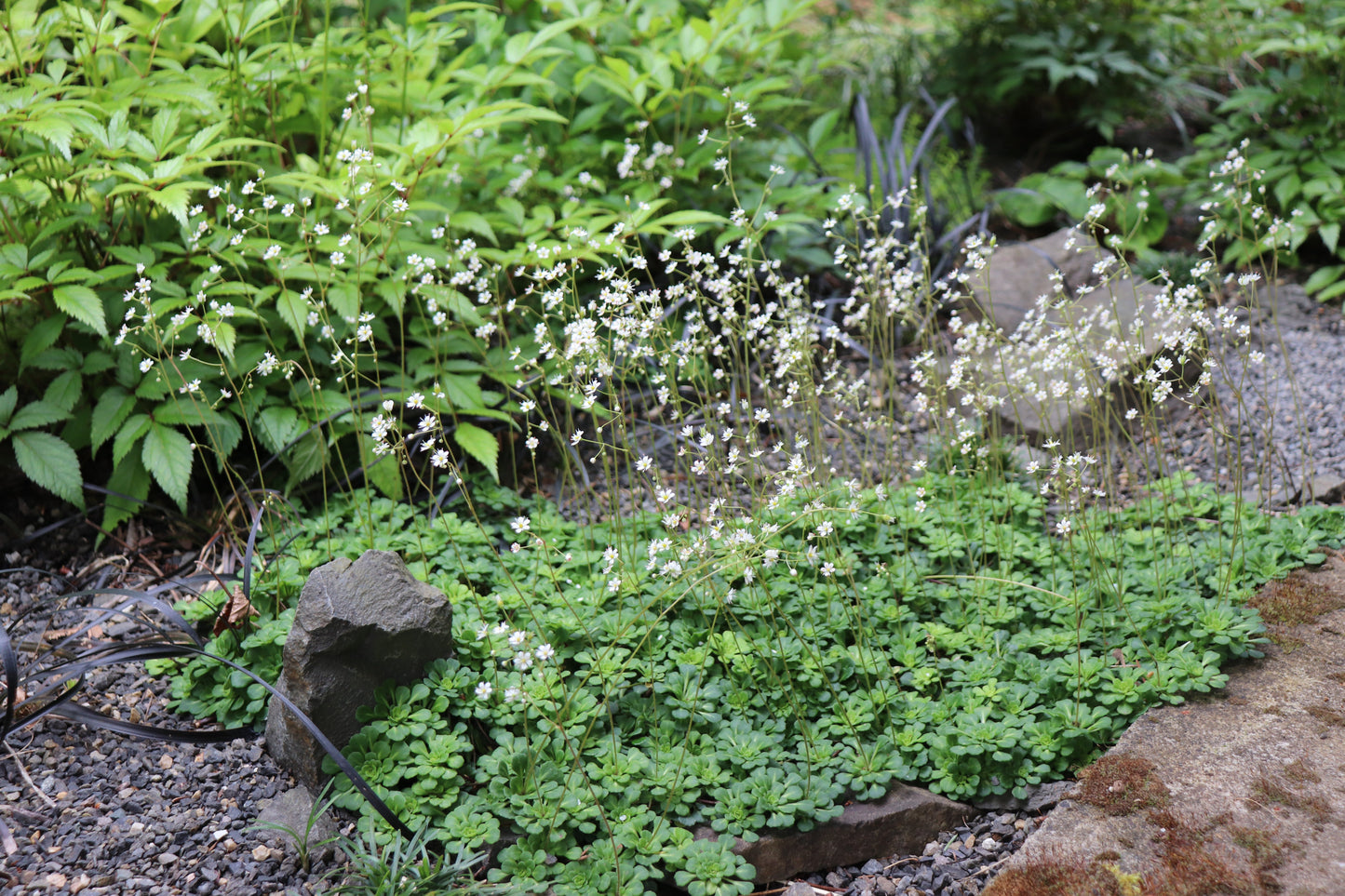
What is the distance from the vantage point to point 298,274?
10.5 ft

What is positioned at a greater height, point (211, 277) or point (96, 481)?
point (211, 277)

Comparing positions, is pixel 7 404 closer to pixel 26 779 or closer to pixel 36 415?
pixel 36 415

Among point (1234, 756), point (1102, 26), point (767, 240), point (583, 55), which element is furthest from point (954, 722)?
point (1102, 26)

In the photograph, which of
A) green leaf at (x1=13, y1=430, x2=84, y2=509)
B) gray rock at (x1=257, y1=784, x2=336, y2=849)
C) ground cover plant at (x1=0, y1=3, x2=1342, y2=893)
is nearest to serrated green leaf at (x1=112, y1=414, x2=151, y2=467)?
ground cover plant at (x1=0, y1=3, x2=1342, y2=893)

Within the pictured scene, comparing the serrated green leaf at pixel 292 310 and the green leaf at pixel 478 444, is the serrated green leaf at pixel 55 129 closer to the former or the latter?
the serrated green leaf at pixel 292 310

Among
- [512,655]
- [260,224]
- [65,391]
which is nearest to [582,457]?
[260,224]

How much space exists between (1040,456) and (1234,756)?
59.8 inches

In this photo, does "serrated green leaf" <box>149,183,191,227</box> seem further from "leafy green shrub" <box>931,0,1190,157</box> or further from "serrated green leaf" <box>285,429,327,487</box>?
"leafy green shrub" <box>931,0,1190,157</box>

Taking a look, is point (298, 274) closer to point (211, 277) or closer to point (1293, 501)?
point (211, 277)

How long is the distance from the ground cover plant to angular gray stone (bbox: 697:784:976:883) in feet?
0.18

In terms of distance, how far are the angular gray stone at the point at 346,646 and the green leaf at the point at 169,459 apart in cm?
88

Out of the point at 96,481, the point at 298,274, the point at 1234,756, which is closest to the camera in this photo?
the point at 1234,756

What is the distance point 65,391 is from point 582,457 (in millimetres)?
1816

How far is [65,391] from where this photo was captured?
3.22 metres
